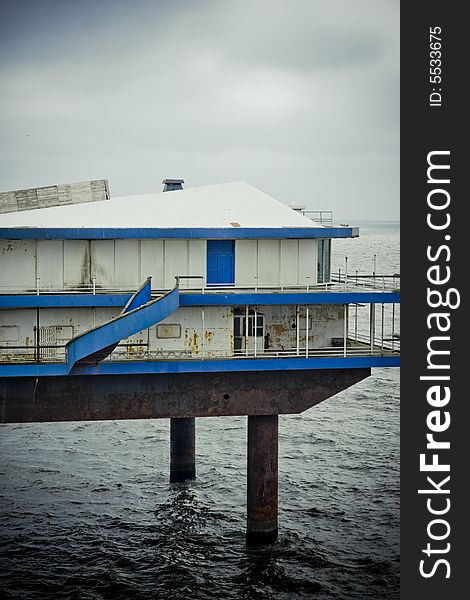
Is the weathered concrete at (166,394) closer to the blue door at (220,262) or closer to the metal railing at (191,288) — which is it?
the metal railing at (191,288)

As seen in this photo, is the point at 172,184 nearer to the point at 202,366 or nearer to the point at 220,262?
the point at 220,262

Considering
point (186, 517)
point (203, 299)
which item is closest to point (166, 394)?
point (203, 299)

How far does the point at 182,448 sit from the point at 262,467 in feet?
29.9

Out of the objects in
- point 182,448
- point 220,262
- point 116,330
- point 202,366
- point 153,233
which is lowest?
point 182,448

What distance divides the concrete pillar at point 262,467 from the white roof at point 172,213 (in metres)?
7.46

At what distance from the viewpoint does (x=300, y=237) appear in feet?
116

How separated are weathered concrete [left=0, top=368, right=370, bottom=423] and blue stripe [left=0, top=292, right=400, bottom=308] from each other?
247cm

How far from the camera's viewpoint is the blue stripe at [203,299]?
3258cm

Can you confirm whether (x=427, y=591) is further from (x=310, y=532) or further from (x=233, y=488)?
(x=233, y=488)

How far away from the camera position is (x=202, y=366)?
32375 millimetres

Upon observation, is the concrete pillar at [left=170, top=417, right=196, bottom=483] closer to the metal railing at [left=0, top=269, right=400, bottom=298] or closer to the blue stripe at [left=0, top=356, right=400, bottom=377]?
the metal railing at [left=0, top=269, right=400, bottom=298]

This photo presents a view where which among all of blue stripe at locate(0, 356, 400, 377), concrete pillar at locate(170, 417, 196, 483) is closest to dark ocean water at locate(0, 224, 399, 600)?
concrete pillar at locate(170, 417, 196, 483)

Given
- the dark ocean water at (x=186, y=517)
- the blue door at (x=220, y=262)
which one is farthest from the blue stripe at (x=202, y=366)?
the dark ocean water at (x=186, y=517)

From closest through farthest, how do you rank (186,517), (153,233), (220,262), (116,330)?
1. (116,330)
2. (153,233)
3. (220,262)
4. (186,517)
